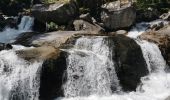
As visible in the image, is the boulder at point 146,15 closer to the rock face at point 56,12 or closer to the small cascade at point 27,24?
the rock face at point 56,12

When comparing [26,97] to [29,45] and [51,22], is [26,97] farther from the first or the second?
[51,22]

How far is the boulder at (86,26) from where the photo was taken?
93.5ft

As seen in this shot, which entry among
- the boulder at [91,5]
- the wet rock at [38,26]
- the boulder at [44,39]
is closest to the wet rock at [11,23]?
the wet rock at [38,26]

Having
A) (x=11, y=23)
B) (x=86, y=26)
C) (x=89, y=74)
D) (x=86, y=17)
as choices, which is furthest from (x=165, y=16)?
(x=89, y=74)

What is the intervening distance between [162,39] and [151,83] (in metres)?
4.30

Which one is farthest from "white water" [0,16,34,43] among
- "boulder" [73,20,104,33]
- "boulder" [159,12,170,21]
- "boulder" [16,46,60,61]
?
"boulder" [159,12,170,21]

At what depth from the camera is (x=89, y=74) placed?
20.9 meters

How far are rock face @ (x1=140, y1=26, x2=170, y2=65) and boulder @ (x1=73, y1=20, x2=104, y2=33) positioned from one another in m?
3.74

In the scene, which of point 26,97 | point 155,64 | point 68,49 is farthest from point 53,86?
point 155,64

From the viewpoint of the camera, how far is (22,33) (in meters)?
29.3

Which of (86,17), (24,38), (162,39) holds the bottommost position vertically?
(162,39)

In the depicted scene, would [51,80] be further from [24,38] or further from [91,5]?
[91,5]

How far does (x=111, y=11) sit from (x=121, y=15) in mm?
831

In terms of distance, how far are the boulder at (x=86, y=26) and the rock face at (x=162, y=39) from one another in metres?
3.74
